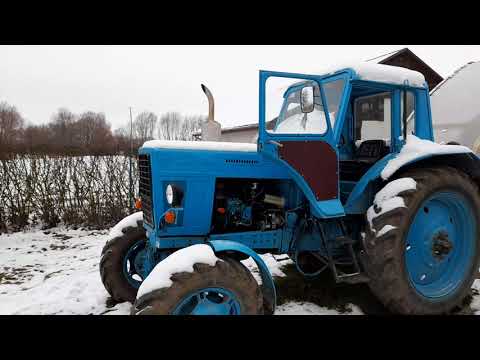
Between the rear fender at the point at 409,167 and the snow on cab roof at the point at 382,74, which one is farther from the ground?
the snow on cab roof at the point at 382,74

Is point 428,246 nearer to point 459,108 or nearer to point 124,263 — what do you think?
point 124,263

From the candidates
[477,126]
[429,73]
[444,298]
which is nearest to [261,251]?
[444,298]

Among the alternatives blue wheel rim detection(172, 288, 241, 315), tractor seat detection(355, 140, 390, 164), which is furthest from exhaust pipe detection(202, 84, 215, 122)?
tractor seat detection(355, 140, 390, 164)

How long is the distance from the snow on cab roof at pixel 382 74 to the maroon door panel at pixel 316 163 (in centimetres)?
88

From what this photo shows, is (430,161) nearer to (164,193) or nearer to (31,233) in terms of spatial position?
(164,193)

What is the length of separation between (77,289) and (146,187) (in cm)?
179

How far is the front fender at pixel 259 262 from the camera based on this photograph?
2818 millimetres

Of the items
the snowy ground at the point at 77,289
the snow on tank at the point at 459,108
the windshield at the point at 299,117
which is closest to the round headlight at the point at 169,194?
the windshield at the point at 299,117

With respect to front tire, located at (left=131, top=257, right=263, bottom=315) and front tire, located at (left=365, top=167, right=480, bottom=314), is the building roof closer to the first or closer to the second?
front tire, located at (left=365, top=167, right=480, bottom=314)

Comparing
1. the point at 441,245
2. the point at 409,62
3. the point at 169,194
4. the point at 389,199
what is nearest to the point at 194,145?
the point at 169,194

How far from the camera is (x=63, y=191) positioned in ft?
24.4

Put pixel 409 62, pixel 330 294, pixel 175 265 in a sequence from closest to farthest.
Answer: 1. pixel 175 265
2. pixel 330 294
3. pixel 409 62

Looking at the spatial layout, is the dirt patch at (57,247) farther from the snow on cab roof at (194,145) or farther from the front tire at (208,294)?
the front tire at (208,294)
